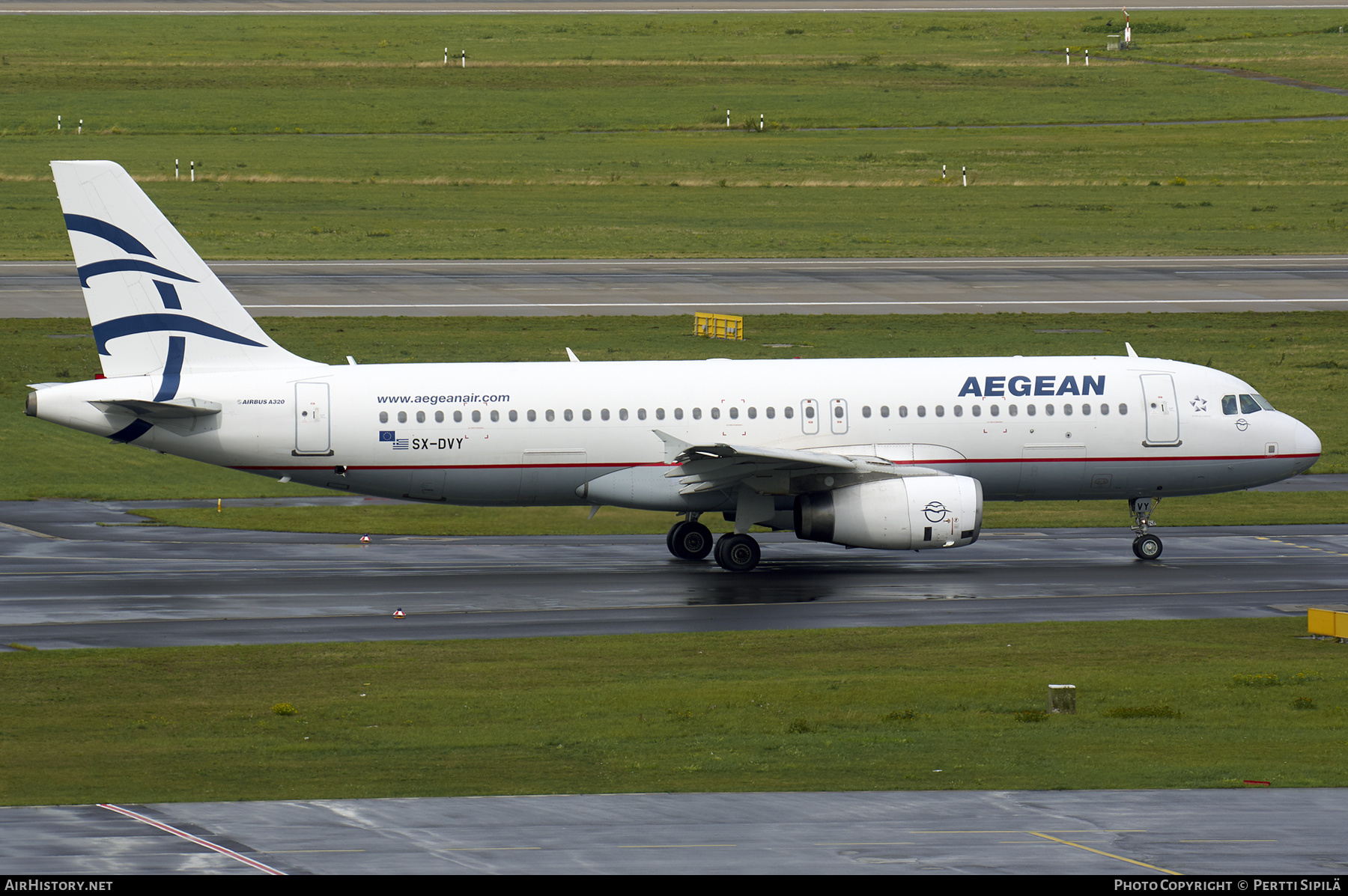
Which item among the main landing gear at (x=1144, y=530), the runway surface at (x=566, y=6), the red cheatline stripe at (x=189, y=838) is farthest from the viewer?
the runway surface at (x=566, y=6)

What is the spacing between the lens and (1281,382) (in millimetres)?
59312

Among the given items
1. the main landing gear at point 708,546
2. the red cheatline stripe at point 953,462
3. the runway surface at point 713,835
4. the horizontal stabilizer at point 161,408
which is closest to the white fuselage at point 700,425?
the red cheatline stripe at point 953,462

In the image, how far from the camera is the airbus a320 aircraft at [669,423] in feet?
124

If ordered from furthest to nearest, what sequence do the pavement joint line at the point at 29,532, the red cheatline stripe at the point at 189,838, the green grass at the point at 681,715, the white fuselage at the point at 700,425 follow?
the pavement joint line at the point at 29,532 < the white fuselage at the point at 700,425 < the green grass at the point at 681,715 < the red cheatline stripe at the point at 189,838

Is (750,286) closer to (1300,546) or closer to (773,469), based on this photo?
(1300,546)

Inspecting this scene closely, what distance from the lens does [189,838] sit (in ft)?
63.8

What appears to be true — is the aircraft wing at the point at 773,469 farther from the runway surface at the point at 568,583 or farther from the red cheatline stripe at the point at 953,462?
the runway surface at the point at 568,583

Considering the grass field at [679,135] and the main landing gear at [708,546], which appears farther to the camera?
the grass field at [679,135]

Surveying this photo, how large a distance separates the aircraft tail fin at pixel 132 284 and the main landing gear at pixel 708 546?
36.2ft

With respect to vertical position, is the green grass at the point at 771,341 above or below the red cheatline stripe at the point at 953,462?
above

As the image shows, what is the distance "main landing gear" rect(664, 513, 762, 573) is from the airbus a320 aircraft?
0.15 ft

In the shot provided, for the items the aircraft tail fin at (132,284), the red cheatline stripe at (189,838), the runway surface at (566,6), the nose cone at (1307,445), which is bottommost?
the red cheatline stripe at (189,838)

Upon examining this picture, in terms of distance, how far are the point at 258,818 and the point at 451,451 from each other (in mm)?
18904

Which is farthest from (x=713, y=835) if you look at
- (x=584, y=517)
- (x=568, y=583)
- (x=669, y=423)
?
(x=584, y=517)
